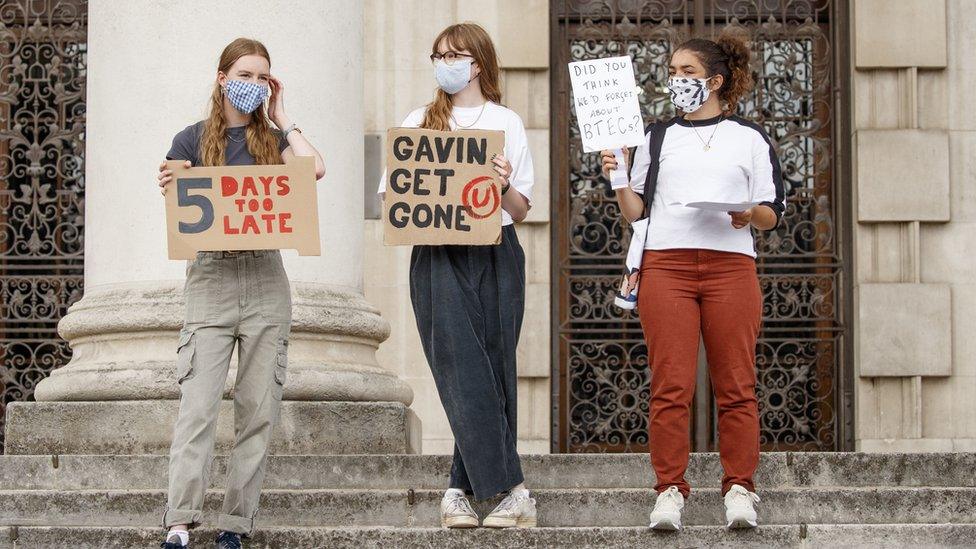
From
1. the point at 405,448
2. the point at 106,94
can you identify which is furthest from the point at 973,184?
the point at 106,94

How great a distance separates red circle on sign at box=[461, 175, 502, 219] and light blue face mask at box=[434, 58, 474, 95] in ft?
1.30

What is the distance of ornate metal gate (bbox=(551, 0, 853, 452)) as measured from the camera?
42.2ft

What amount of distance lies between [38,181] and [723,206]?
7442mm

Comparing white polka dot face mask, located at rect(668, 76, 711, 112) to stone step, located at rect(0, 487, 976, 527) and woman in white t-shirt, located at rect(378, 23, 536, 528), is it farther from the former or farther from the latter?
stone step, located at rect(0, 487, 976, 527)

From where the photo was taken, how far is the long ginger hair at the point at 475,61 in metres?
7.01

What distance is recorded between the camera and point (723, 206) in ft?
22.5

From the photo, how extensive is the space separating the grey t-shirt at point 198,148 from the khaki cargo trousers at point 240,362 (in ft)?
1.24

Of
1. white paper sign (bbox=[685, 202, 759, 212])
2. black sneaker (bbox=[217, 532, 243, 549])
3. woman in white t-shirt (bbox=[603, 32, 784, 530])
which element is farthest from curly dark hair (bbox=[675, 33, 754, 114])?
black sneaker (bbox=[217, 532, 243, 549])

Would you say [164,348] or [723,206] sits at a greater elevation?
[723,206]

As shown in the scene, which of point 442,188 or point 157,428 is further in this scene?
point 157,428

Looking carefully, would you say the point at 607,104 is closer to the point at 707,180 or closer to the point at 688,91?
the point at 688,91

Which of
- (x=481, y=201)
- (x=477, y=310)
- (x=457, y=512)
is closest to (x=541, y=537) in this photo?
(x=457, y=512)

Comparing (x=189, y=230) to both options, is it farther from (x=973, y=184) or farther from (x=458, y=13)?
(x=973, y=184)

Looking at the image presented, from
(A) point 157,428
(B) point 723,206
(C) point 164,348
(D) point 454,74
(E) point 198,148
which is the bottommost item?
(A) point 157,428
